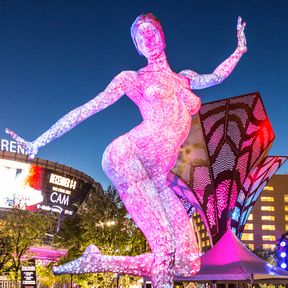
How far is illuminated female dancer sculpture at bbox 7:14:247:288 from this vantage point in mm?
5191

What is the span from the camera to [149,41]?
19.2 ft

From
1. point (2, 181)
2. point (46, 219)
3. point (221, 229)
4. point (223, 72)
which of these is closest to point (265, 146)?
point (221, 229)

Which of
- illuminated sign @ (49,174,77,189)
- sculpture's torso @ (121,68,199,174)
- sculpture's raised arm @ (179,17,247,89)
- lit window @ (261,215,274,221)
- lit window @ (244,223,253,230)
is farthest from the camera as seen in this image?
lit window @ (261,215,274,221)

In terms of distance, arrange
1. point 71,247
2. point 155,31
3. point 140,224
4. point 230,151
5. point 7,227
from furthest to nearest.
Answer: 1. point 71,247
2. point 7,227
3. point 230,151
4. point 155,31
5. point 140,224

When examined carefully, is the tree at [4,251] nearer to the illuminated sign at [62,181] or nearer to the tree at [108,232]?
the tree at [108,232]

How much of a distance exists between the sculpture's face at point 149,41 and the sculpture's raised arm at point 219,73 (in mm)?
511

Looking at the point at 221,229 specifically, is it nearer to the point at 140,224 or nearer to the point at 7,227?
the point at 7,227

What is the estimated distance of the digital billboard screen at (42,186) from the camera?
72.8 m

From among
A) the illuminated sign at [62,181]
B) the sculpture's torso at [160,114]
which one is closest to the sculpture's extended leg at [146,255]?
the sculpture's torso at [160,114]

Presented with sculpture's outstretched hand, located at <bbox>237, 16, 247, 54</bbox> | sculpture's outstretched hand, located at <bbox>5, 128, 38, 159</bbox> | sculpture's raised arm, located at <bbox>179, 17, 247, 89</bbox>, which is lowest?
A: sculpture's outstretched hand, located at <bbox>5, 128, 38, 159</bbox>

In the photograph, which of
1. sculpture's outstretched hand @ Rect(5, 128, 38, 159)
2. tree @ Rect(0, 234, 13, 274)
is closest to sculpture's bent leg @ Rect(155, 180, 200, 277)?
sculpture's outstretched hand @ Rect(5, 128, 38, 159)

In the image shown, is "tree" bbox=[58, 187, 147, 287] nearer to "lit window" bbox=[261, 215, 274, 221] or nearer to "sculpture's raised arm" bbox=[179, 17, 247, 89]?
"sculpture's raised arm" bbox=[179, 17, 247, 89]

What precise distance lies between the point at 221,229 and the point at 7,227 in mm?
12404

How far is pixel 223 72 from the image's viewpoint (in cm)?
638
